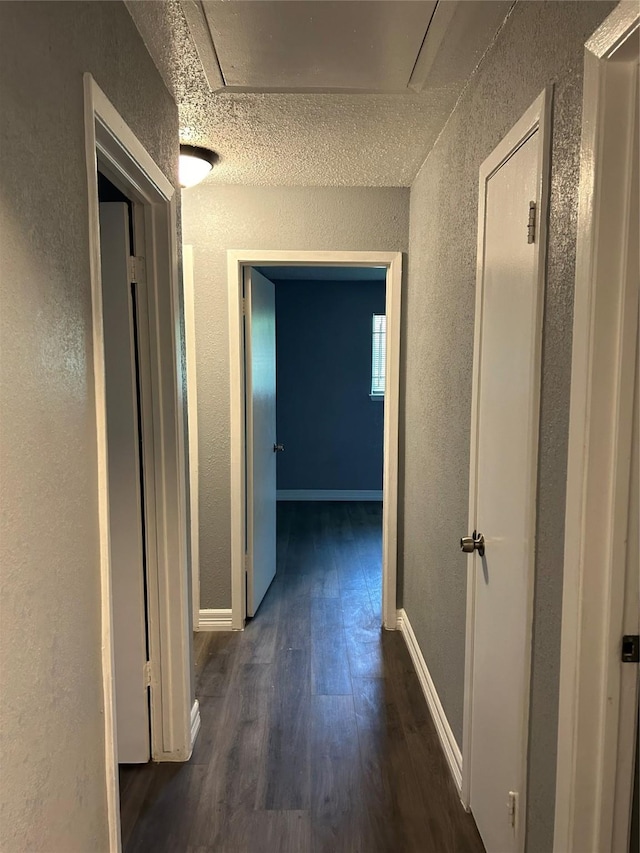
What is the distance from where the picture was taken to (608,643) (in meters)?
1.09

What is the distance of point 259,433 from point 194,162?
1.55m

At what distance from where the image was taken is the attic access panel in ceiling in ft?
4.76

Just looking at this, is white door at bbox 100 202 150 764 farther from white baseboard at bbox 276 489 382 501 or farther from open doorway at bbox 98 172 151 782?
white baseboard at bbox 276 489 382 501

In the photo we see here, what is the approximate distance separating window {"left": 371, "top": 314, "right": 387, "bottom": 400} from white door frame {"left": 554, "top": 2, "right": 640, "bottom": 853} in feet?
16.7

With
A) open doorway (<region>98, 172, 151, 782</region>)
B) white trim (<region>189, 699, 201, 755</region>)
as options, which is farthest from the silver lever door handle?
white trim (<region>189, 699, 201, 755</region>)

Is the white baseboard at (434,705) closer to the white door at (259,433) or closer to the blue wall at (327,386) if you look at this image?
the white door at (259,433)

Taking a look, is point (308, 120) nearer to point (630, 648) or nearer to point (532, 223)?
point (532, 223)

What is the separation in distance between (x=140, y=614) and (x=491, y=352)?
4.86ft

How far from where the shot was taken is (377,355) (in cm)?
622

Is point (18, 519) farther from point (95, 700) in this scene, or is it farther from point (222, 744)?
point (222, 744)

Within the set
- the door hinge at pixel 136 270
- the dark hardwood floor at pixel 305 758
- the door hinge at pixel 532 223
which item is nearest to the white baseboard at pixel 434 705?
the dark hardwood floor at pixel 305 758

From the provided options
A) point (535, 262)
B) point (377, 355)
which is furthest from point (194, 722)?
point (377, 355)

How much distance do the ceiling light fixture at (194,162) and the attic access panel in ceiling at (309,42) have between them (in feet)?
2.01

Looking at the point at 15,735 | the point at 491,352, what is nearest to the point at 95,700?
the point at 15,735
